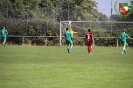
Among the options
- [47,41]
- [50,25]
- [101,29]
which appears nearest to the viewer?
[101,29]

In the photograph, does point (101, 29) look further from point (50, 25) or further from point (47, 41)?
point (47, 41)

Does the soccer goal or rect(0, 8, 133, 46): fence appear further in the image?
rect(0, 8, 133, 46): fence

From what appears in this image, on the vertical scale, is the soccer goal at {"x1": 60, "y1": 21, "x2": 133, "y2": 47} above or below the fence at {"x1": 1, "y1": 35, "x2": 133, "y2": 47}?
above

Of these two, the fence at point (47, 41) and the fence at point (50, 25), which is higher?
the fence at point (50, 25)

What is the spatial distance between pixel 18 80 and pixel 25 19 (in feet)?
124

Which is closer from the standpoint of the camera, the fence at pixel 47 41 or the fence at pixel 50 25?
the fence at pixel 47 41

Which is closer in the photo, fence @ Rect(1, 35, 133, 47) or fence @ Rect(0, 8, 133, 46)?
fence @ Rect(1, 35, 133, 47)

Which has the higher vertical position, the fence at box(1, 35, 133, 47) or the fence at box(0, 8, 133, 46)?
the fence at box(0, 8, 133, 46)

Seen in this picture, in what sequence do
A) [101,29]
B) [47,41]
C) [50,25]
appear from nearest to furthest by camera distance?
[101,29]
[47,41]
[50,25]

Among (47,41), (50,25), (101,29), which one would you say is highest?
(50,25)

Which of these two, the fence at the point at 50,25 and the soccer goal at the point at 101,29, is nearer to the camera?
the soccer goal at the point at 101,29

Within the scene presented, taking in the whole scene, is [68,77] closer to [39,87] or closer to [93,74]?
[93,74]

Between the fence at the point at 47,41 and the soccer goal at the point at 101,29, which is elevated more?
the soccer goal at the point at 101,29

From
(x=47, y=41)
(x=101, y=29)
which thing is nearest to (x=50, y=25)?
(x=47, y=41)
